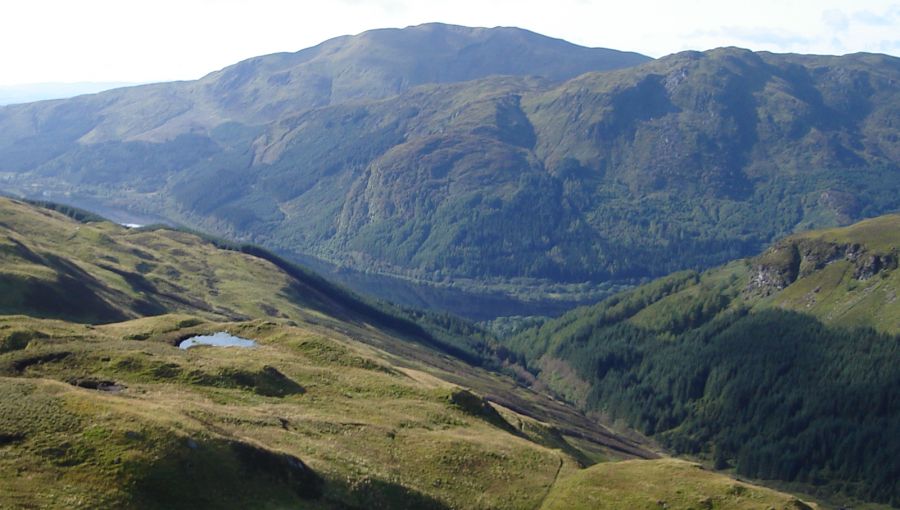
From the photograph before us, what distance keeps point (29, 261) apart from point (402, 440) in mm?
122140

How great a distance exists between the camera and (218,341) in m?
108

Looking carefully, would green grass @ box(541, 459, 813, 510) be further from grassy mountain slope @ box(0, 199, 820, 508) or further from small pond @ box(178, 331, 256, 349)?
small pond @ box(178, 331, 256, 349)

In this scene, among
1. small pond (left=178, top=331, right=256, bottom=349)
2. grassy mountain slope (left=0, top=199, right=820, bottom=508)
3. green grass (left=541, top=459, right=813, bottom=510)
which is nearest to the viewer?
grassy mountain slope (left=0, top=199, right=820, bottom=508)

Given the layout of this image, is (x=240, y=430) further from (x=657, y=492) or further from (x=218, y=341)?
(x=218, y=341)

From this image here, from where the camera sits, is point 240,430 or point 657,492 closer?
point 240,430

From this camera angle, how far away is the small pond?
105 meters

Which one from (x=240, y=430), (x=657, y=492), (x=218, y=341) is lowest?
(x=657, y=492)

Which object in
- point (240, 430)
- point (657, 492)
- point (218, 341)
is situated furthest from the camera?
point (218, 341)

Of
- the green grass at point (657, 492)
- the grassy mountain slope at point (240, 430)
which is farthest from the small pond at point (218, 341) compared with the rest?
the green grass at point (657, 492)

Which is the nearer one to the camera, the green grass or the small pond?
the green grass

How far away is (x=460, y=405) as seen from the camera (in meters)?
98.4

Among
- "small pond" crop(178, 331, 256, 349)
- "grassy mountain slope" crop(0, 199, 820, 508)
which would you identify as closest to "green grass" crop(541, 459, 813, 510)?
"grassy mountain slope" crop(0, 199, 820, 508)

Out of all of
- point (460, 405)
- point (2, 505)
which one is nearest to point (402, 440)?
point (460, 405)

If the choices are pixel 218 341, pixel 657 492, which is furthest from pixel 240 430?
pixel 218 341
